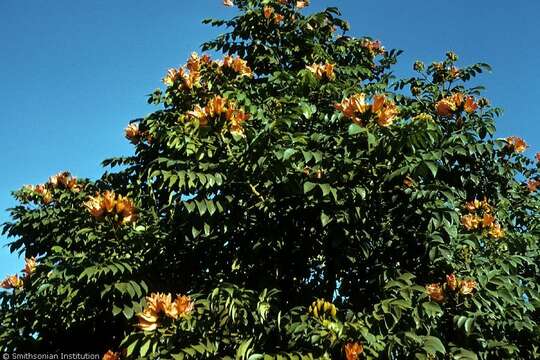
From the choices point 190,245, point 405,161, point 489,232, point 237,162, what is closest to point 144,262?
point 190,245

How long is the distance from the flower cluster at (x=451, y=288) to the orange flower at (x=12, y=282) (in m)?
4.22

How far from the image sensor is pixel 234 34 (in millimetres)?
5246

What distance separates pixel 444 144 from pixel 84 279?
248 cm

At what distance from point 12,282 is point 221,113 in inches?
145

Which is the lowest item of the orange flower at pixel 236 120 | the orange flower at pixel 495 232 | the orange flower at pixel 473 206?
the orange flower at pixel 495 232

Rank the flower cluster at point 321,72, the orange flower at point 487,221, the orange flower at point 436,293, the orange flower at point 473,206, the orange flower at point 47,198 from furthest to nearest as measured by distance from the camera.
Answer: the orange flower at point 47,198 < the orange flower at point 473,206 < the orange flower at point 487,221 < the flower cluster at point 321,72 < the orange flower at point 436,293

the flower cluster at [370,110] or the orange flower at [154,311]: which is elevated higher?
the flower cluster at [370,110]

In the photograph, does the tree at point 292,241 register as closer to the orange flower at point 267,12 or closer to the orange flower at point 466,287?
the orange flower at point 466,287

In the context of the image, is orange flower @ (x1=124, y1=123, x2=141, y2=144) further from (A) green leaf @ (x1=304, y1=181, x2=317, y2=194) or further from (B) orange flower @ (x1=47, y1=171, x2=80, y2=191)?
(A) green leaf @ (x1=304, y1=181, x2=317, y2=194)

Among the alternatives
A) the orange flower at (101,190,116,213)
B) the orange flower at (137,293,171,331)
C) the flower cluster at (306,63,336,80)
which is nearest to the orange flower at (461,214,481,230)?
the flower cluster at (306,63,336,80)

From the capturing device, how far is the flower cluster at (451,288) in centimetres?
334

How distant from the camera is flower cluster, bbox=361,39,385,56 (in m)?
5.54

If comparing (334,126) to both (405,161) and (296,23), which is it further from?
(296,23)

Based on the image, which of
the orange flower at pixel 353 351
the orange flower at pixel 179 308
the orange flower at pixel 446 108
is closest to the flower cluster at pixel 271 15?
the orange flower at pixel 446 108
